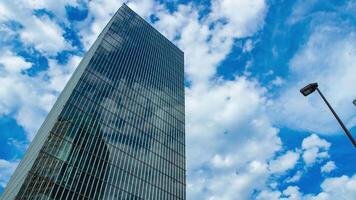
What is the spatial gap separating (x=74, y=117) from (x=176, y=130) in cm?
3053

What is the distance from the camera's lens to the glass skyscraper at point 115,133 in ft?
152

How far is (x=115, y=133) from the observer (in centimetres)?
6116

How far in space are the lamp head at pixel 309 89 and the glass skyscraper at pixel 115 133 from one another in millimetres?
38396

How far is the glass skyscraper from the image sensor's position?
46.4m

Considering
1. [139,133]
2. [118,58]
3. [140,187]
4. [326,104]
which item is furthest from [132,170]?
[326,104]

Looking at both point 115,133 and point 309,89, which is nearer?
point 309,89

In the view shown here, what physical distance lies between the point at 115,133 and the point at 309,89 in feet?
169

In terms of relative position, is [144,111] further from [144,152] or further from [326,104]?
[326,104]

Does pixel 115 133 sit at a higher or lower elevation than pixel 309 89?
higher

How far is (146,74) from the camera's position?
8256cm

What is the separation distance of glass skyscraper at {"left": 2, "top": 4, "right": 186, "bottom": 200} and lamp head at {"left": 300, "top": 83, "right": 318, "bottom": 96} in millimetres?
38396

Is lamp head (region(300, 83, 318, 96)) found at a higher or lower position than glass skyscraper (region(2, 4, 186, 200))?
lower

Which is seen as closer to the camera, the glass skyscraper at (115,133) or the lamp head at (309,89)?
the lamp head at (309,89)

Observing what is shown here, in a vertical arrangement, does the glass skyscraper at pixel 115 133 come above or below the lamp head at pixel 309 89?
above
